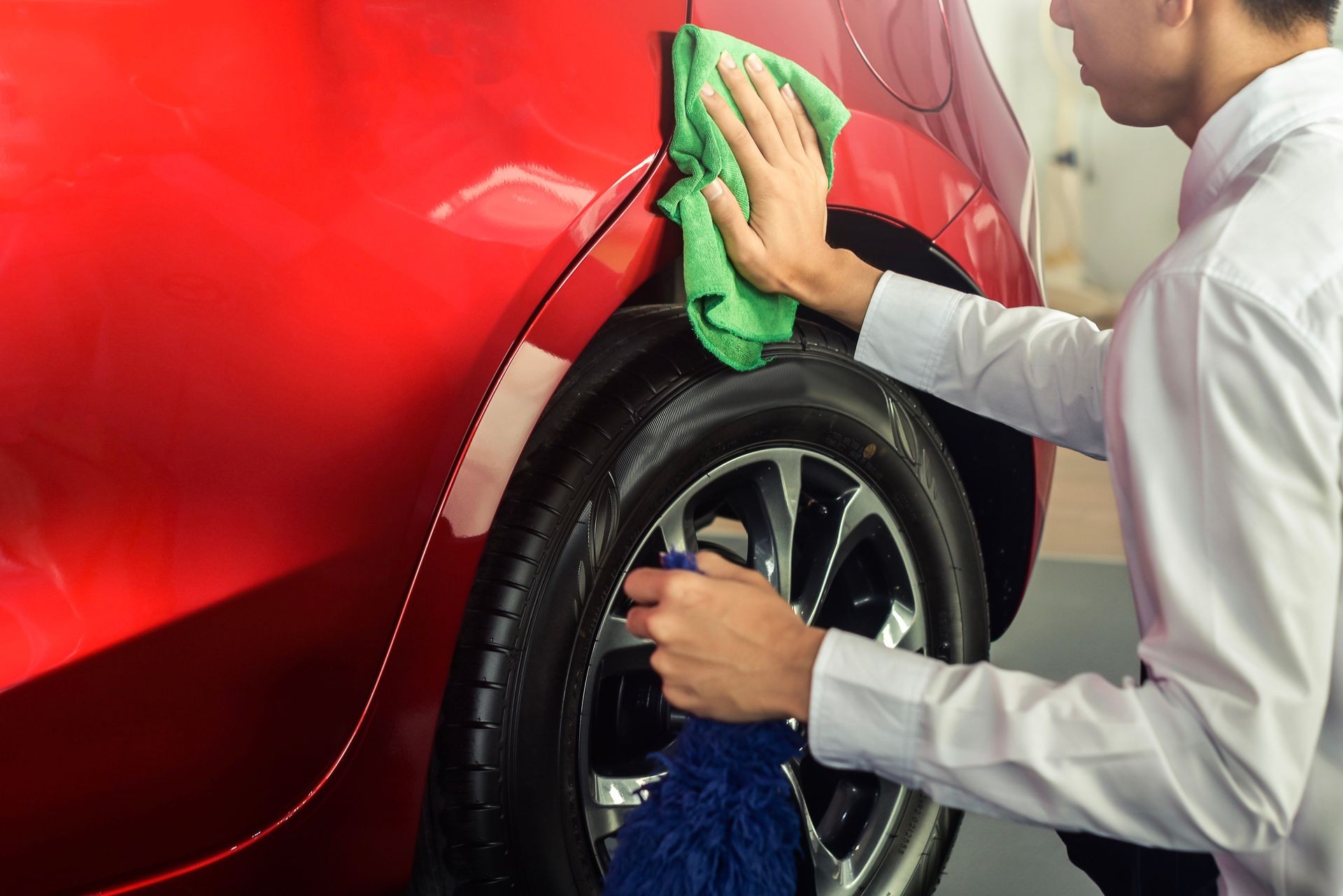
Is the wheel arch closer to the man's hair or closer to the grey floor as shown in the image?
the grey floor

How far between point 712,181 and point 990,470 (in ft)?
2.19

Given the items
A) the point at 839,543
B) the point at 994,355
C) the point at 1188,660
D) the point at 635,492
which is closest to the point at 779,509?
the point at 839,543

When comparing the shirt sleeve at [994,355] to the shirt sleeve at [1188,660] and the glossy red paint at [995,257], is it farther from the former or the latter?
the shirt sleeve at [1188,660]

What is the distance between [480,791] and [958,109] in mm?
858

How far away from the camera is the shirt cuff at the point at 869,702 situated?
732 mm

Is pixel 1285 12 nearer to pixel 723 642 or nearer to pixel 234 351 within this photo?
pixel 723 642

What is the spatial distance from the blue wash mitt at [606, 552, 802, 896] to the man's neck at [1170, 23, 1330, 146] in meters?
0.55

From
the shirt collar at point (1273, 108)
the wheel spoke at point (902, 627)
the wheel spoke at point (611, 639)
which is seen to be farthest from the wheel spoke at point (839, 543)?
the shirt collar at point (1273, 108)

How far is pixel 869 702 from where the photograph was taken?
74cm

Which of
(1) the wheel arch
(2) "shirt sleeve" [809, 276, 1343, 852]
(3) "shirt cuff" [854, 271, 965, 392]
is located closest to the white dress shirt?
(2) "shirt sleeve" [809, 276, 1343, 852]

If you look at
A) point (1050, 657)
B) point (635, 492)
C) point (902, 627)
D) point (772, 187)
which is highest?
point (772, 187)

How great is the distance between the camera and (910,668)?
2.42 feet

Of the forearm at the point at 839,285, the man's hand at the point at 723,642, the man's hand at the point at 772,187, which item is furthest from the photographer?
the forearm at the point at 839,285

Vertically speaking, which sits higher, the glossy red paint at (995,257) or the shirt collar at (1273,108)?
the shirt collar at (1273,108)
